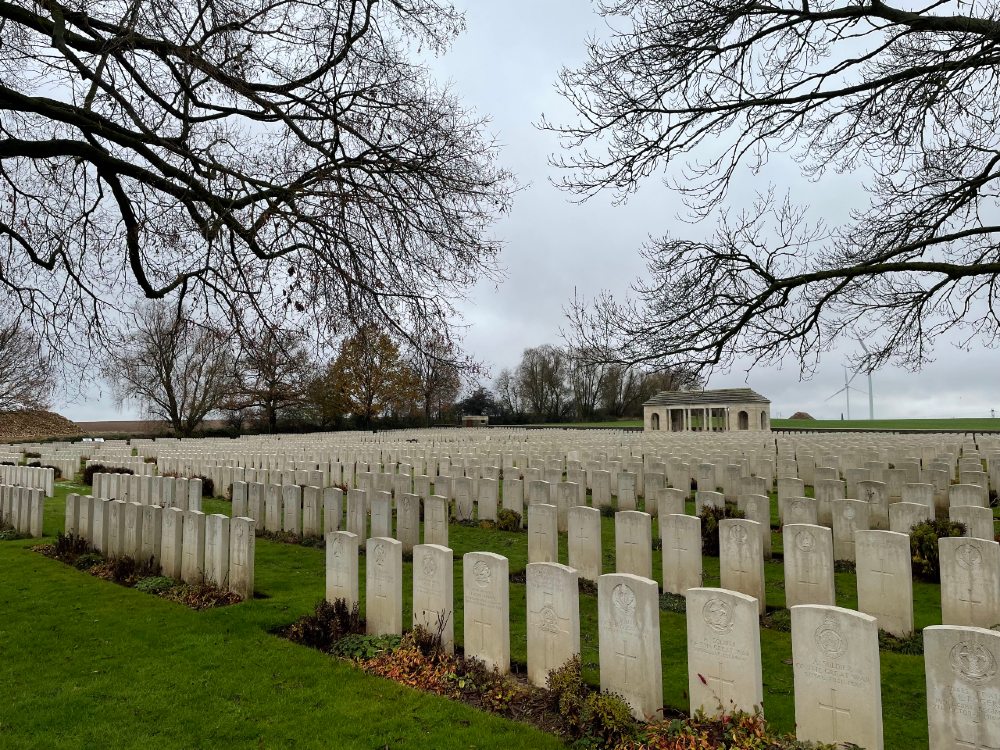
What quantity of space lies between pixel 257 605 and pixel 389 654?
2012mm

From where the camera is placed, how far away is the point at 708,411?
4406 centimetres

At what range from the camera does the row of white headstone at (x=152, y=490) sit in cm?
970

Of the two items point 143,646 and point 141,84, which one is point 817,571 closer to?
point 143,646

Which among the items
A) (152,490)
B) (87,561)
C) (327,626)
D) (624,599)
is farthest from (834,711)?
(152,490)

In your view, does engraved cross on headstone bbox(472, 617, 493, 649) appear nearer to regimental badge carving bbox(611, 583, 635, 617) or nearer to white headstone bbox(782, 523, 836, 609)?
regimental badge carving bbox(611, 583, 635, 617)

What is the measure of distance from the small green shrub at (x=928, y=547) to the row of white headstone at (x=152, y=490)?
976cm

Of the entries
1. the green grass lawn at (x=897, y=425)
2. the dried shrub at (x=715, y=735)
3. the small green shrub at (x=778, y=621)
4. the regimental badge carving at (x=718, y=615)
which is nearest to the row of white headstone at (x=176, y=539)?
the dried shrub at (x=715, y=735)

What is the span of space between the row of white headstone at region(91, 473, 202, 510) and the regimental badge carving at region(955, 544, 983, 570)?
9.59 meters

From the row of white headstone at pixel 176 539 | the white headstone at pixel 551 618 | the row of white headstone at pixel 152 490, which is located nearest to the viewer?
the white headstone at pixel 551 618

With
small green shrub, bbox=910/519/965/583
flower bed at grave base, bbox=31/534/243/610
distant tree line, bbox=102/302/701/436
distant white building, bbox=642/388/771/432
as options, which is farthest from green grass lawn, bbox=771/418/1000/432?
flower bed at grave base, bbox=31/534/243/610

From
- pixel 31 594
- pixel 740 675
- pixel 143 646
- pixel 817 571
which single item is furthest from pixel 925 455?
pixel 31 594

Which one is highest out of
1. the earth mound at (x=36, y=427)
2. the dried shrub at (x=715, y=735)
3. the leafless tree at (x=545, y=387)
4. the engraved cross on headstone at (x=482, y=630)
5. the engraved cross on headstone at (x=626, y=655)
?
the leafless tree at (x=545, y=387)

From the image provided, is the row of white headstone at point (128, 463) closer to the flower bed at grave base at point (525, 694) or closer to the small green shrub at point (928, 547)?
the flower bed at grave base at point (525, 694)

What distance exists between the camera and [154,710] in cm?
394
